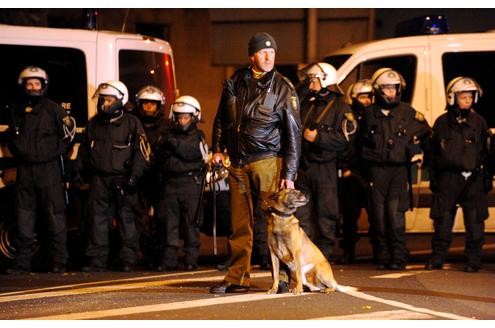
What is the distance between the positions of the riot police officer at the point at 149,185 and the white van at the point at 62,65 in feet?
1.31

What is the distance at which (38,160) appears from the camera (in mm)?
10484

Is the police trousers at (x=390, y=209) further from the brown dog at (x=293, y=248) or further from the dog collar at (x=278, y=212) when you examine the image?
the dog collar at (x=278, y=212)

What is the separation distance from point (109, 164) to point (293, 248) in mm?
2961

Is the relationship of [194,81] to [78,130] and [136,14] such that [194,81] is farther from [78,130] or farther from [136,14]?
[78,130]

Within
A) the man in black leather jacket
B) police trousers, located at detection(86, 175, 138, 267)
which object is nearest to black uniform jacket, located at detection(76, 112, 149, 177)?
police trousers, located at detection(86, 175, 138, 267)

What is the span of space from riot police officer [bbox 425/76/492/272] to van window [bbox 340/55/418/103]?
978mm

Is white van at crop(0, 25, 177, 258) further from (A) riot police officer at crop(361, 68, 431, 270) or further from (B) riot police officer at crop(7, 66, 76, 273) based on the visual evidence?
(A) riot police officer at crop(361, 68, 431, 270)

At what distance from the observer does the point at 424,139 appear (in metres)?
10.6

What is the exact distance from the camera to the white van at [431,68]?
1140 cm

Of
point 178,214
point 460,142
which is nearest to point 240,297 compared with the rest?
point 178,214

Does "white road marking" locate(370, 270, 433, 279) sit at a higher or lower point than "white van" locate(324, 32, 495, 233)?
lower

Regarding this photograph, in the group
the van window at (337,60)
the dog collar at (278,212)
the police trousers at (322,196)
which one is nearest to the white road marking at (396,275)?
the police trousers at (322,196)

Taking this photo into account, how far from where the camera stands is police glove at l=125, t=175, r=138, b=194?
10.6m

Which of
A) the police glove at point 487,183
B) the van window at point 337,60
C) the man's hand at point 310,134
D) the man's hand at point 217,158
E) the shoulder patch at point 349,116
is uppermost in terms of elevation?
the van window at point 337,60
